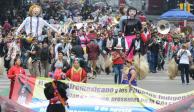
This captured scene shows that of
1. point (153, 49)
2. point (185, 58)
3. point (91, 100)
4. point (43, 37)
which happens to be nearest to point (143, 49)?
point (185, 58)

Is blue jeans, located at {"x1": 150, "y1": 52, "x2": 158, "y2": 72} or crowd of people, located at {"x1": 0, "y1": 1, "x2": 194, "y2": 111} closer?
crowd of people, located at {"x1": 0, "y1": 1, "x2": 194, "y2": 111}

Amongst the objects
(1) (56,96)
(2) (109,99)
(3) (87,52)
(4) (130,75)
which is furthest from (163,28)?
(1) (56,96)

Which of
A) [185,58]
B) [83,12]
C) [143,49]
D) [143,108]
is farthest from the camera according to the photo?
[83,12]

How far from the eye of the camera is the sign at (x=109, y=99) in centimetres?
1524

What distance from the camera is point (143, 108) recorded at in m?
15.2

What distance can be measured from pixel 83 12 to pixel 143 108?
49748mm

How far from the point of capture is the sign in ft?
50.0

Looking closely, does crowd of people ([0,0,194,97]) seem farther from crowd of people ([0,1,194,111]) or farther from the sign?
the sign

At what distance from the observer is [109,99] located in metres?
15.4

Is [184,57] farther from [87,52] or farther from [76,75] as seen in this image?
[76,75]

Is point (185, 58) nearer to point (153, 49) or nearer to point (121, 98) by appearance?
point (153, 49)

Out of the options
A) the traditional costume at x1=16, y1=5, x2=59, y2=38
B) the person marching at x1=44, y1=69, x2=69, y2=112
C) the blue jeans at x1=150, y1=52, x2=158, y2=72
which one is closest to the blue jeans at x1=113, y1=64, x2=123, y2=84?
the traditional costume at x1=16, y1=5, x2=59, y2=38

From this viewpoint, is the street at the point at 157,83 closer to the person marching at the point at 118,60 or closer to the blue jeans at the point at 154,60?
the person marching at the point at 118,60

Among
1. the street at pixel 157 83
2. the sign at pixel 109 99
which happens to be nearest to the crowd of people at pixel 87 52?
the street at pixel 157 83
